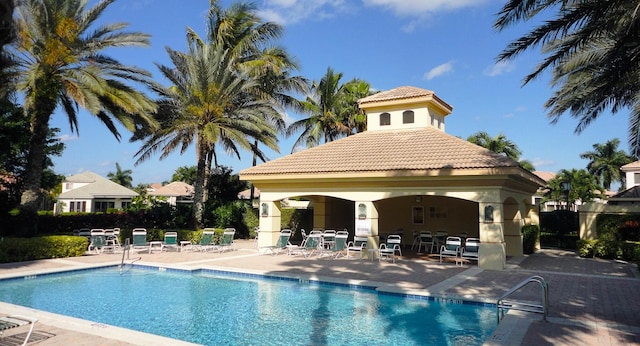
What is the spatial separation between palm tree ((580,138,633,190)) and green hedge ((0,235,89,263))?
223 ft

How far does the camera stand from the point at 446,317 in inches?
367

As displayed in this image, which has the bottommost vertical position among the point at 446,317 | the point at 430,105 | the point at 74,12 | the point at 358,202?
the point at 446,317

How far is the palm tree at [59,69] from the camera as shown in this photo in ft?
53.1

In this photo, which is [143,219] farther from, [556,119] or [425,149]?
[556,119]

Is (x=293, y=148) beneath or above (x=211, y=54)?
beneath

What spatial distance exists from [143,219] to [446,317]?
64.8 ft

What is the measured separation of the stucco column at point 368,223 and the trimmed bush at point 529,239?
310 inches

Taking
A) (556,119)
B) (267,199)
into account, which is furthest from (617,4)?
(267,199)

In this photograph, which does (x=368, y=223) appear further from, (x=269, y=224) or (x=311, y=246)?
(x=269, y=224)

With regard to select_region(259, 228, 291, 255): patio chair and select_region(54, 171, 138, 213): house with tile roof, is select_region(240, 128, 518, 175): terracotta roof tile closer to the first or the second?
select_region(259, 228, 291, 255): patio chair

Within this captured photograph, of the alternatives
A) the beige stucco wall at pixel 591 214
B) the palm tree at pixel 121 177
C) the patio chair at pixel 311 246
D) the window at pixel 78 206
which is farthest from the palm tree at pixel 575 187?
the palm tree at pixel 121 177

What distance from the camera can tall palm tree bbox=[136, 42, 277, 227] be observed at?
73.5 feet

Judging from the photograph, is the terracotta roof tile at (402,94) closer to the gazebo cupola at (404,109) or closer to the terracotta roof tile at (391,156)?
the gazebo cupola at (404,109)

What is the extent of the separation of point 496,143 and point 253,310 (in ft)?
124
